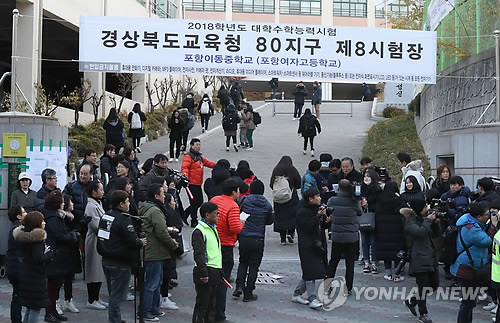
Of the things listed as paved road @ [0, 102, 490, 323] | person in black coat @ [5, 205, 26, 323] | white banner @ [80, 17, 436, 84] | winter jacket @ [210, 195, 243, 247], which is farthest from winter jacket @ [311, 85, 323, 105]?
person in black coat @ [5, 205, 26, 323]

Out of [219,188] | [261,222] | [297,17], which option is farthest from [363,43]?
[297,17]

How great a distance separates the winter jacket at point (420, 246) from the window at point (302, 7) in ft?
151

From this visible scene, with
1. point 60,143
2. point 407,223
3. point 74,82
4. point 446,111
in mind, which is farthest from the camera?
point 74,82

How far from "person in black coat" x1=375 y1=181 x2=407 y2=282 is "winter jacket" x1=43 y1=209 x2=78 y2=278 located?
4.75 meters

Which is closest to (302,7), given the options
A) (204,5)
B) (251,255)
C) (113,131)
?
(204,5)

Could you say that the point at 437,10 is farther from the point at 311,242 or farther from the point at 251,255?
the point at 251,255

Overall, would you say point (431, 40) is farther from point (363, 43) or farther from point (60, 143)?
point (60, 143)

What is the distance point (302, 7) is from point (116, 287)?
47616mm

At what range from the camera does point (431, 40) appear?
547 inches

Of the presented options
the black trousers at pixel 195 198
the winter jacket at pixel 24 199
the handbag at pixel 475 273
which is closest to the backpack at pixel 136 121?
the black trousers at pixel 195 198

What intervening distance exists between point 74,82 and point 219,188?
21.8m

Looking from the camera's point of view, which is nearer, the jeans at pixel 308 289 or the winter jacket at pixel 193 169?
the jeans at pixel 308 289

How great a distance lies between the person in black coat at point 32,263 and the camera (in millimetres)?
7738

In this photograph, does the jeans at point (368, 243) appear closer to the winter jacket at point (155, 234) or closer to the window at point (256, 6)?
the winter jacket at point (155, 234)
